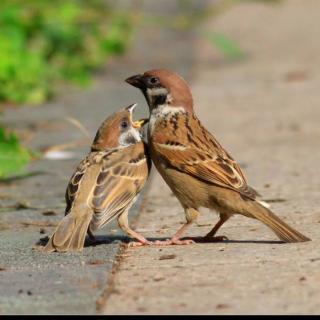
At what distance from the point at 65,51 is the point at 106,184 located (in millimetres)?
7479

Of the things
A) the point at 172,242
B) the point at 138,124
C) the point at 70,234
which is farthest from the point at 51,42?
the point at 70,234

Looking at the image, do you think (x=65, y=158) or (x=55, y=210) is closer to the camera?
(x=55, y=210)

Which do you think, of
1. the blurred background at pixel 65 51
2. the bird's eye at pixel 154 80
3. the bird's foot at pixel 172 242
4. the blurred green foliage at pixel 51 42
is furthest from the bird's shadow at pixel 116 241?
the blurred green foliage at pixel 51 42

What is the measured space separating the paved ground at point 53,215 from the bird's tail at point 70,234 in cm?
7

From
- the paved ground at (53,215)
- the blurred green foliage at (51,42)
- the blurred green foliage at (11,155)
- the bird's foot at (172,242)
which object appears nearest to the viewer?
the paved ground at (53,215)

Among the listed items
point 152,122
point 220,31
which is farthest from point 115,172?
point 220,31

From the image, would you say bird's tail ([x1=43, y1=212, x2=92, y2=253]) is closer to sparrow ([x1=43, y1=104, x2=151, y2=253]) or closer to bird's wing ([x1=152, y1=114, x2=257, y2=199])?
Result: sparrow ([x1=43, y1=104, x2=151, y2=253])

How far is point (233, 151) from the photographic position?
1048 centimetres

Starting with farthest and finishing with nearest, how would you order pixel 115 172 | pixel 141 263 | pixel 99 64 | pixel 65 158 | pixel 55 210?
pixel 99 64 < pixel 65 158 < pixel 55 210 < pixel 115 172 < pixel 141 263

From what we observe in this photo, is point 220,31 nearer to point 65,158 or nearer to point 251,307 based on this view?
point 65,158

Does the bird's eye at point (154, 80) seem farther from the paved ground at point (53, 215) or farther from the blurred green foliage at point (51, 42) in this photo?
the blurred green foliage at point (51, 42)

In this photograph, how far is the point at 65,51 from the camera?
1422cm

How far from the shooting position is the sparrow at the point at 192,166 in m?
6.78

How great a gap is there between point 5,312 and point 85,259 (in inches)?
46.1
